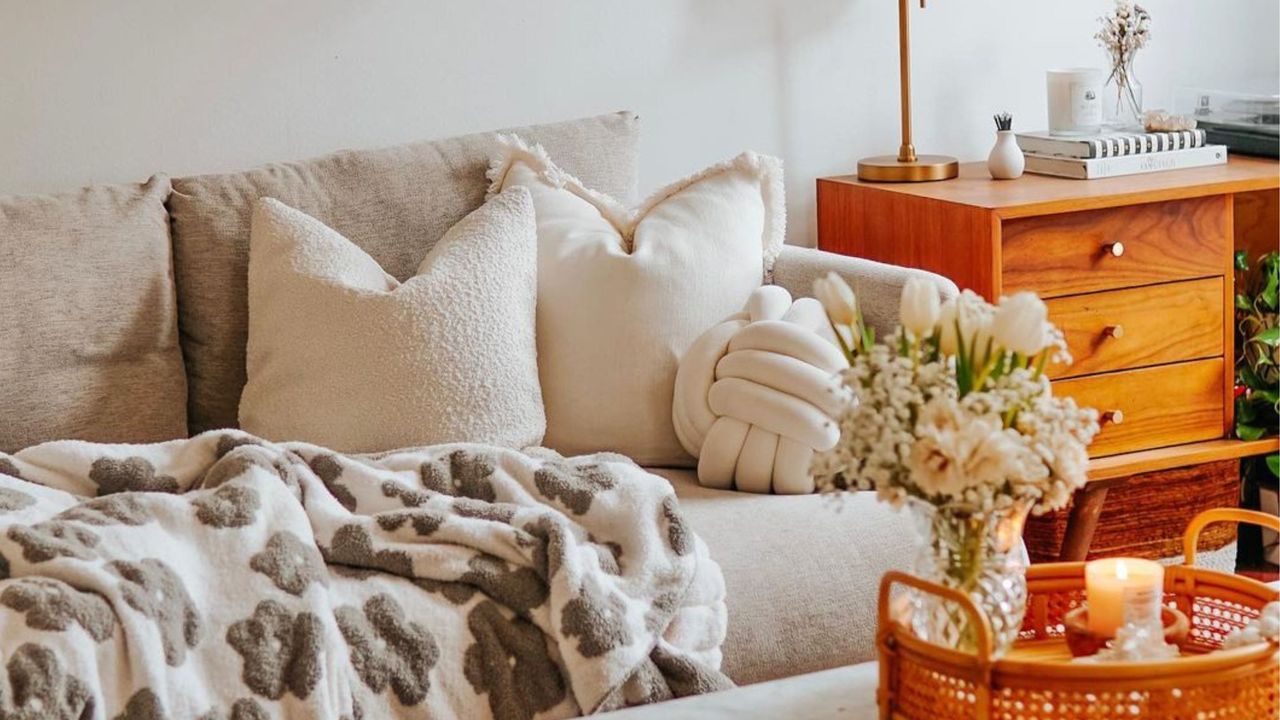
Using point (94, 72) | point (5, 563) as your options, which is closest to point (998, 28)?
point (94, 72)

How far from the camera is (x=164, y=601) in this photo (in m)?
1.63

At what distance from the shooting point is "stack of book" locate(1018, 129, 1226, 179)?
2.69 metres

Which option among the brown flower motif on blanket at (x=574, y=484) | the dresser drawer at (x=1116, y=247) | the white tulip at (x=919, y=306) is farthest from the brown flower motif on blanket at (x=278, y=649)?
the dresser drawer at (x=1116, y=247)

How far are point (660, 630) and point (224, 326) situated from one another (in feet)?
2.88

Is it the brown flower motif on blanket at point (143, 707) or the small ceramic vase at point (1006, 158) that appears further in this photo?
the small ceramic vase at point (1006, 158)

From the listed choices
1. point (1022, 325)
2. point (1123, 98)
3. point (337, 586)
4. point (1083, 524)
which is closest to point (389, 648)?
point (337, 586)

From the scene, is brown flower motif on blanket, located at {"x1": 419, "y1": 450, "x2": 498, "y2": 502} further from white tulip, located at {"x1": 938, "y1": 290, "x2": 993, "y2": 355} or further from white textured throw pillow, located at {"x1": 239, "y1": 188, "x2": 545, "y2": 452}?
white tulip, located at {"x1": 938, "y1": 290, "x2": 993, "y2": 355}

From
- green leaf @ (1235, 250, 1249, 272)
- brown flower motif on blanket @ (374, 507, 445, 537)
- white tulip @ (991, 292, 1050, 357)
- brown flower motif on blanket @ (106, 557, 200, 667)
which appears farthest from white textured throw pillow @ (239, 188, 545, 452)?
green leaf @ (1235, 250, 1249, 272)

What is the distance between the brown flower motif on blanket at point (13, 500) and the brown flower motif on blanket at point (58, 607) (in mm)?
208

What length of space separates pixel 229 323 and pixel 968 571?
1376 mm

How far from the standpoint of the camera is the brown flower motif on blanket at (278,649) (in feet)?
5.33

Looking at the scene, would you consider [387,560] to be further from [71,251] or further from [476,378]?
[71,251]

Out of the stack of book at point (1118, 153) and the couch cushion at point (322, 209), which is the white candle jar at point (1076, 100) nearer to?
the stack of book at point (1118, 153)

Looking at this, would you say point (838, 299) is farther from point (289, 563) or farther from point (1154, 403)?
point (1154, 403)
